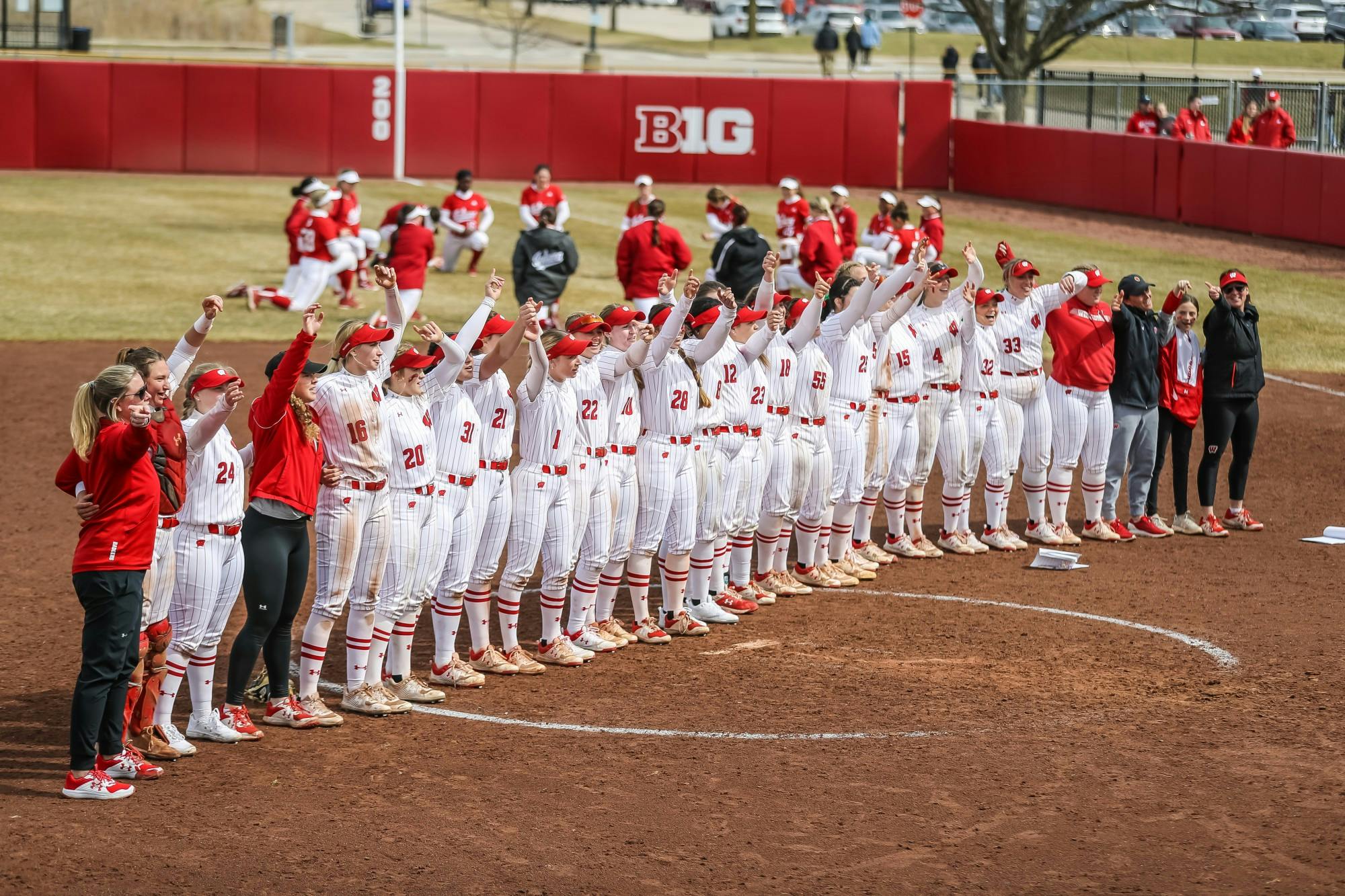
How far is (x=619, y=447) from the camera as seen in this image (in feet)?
36.0

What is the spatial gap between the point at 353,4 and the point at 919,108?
39020 millimetres

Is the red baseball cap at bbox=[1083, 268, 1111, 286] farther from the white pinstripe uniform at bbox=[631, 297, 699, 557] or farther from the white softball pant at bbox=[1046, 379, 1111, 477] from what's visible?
the white pinstripe uniform at bbox=[631, 297, 699, 557]

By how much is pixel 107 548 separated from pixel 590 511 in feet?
11.4

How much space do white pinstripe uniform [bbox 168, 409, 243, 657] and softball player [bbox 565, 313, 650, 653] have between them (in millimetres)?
2434

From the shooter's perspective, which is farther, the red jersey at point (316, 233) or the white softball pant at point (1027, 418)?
the red jersey at point (316, 233)

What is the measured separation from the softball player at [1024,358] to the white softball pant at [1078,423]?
0.10 meters

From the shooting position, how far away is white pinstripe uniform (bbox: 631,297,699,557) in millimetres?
11250

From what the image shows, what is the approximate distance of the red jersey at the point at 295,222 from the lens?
23219mm

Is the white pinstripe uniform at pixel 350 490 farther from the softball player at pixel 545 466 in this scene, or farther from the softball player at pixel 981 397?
the softball player at pixel 981 397

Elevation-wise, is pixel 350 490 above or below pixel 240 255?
below

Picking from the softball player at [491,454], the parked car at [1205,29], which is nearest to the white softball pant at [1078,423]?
the softball player at [491,454]

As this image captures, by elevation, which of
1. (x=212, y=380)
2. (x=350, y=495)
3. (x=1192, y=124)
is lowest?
(x=350, y=495)

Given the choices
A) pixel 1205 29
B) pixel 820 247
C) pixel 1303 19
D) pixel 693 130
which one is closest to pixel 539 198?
pixel 820 247

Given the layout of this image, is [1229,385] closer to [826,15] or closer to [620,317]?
[620,317]
